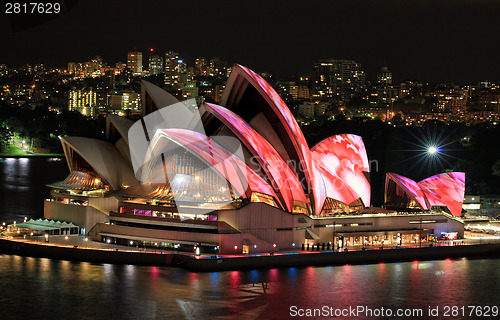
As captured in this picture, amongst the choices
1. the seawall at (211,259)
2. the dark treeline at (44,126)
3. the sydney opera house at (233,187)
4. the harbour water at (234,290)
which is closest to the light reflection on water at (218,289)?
the harbour water at (234,290)

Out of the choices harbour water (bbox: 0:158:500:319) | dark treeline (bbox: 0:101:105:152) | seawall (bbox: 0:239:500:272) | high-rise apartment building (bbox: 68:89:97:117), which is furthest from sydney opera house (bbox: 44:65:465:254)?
high-rise apartment building (bbox: 68:89:97:117)

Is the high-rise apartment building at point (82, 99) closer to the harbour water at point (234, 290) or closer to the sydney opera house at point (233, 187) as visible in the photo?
the sydney opera house at point (233, 187)

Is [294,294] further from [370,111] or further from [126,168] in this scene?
[370,111]

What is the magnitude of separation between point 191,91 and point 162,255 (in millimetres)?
150097

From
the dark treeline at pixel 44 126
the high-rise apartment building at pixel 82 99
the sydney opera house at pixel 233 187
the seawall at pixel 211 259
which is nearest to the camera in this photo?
the seawall at pixel 211 259

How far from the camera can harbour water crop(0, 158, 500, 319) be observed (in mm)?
30312

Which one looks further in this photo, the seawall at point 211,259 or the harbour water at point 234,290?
the seawall at point 211,259

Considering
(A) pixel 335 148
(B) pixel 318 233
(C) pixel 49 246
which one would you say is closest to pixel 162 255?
(C) pixel 49 246

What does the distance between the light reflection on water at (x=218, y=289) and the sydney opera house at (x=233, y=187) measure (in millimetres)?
3037

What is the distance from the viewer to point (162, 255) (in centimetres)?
3803

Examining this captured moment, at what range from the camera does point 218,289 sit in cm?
3344

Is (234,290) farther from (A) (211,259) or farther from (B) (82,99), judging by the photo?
(B) (82,99)

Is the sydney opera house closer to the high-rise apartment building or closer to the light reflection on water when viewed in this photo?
the light reflection on water

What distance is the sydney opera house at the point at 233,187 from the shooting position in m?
39.8
